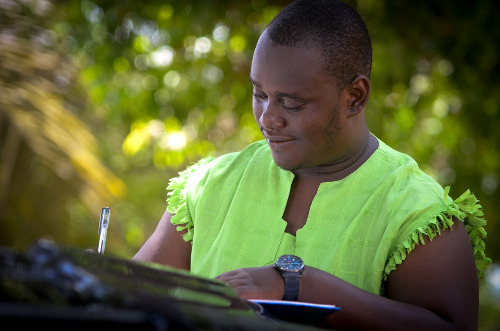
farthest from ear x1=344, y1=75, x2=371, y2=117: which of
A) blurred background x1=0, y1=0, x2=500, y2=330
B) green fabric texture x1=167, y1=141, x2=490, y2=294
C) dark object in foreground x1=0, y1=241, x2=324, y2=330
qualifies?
blurred background x1=0, y1=0, x2=500, y2=330

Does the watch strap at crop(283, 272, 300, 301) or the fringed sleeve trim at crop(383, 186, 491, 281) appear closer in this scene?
the watch strap at crop(283, 272, 300, 301)

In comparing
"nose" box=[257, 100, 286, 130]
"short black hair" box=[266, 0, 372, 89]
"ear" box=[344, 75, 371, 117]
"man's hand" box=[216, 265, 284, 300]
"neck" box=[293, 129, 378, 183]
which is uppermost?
"short black hair" box=[266, 0, 372, 89]

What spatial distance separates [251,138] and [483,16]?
241 cm

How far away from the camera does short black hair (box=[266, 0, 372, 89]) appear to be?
6.34ft

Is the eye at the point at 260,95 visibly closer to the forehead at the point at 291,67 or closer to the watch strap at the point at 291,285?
the forehead at the point at 291,67

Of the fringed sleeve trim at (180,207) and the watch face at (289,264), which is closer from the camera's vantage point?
the watch face at (289,264)

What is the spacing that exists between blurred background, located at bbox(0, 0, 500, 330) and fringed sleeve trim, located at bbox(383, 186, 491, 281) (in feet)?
9.38

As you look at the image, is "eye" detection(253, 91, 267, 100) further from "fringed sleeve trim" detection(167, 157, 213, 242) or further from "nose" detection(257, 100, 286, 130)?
"fringed sleeve trim" detection(167, 157, 213, 242)

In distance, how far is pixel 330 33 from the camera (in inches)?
76.7

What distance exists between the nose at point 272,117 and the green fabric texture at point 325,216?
23cm

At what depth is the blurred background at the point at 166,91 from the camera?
469 centimetres

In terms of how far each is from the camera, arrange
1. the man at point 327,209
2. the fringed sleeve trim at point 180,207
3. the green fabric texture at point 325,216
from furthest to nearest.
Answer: the fringed sleeve trim at point 180,207 → the green fabric texture at point 325,216 → the man at point 327,209

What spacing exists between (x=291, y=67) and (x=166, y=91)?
4.12 m

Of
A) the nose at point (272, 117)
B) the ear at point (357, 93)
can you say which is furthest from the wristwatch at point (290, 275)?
the ear at point (357, 93)
